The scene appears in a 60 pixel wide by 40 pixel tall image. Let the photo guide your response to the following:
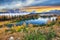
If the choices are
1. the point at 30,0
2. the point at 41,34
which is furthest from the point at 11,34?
the point at 30,0

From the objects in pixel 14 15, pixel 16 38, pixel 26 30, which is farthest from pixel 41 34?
pixel 14 15

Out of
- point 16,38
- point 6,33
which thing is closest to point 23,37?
point 16,38

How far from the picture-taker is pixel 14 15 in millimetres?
1509

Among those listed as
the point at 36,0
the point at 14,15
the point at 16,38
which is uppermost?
the point at 36,0

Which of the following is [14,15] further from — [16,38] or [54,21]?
[54,21]

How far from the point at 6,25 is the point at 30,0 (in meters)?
0.44

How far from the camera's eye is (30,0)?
1515 millimetres

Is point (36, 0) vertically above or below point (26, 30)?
above

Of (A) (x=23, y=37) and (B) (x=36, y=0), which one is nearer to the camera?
(A) (x=23, y=37)

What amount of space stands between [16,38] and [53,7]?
1.97ft

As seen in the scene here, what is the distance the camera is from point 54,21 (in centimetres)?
147

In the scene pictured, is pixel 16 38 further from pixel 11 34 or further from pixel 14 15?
pixel 14 15

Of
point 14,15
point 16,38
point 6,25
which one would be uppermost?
point 14,15

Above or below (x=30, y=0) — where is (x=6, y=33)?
below
